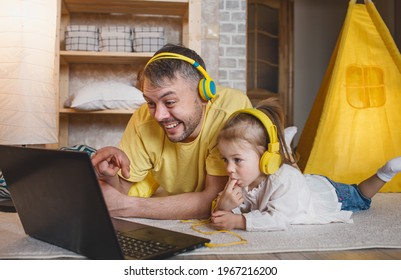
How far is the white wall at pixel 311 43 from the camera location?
4711mm

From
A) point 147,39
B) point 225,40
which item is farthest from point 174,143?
point 225,40

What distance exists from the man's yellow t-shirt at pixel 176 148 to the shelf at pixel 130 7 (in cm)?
131

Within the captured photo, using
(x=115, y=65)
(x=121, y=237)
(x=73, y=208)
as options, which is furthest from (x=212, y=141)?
(x=115, y=65)

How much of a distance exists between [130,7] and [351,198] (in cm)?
193

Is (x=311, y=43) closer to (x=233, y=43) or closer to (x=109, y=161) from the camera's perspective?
(x=233, y=43)

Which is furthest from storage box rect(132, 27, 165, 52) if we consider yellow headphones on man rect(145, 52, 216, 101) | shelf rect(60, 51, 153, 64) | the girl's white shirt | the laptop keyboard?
the laptop keyboard

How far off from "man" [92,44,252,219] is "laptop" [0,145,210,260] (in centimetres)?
27

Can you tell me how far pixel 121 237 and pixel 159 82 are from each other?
534 mm

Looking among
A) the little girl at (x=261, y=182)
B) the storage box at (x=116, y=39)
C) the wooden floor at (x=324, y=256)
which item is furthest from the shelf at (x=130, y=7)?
the wooden floor at (x=324, y=256)

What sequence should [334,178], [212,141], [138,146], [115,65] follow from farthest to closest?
[115,65] < [334,178] < [138,146] < [212,141]

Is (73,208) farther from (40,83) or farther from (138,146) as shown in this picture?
(40,83)

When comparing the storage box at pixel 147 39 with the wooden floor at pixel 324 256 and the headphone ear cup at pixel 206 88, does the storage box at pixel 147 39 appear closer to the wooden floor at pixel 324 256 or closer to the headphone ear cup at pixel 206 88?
the headphone ear cup at pixel 206 88

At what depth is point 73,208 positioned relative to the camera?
3.01 ft

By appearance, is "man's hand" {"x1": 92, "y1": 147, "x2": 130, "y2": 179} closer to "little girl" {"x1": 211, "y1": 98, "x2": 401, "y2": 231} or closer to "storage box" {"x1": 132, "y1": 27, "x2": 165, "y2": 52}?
"little girl" {"x1": 211, "y1": 98, "x2": 401, "y2": 231}
